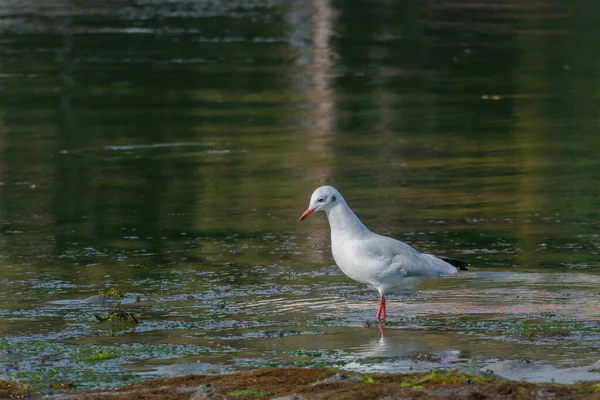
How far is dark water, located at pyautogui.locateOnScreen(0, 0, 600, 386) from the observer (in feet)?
33.0

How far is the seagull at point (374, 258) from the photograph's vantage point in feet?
34.9

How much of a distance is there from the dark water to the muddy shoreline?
0.52 metres

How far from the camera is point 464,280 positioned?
39.0 ft

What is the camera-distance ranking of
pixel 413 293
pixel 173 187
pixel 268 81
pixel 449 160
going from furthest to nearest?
1. pixel 268 81
2. pixel 449 160
3. pixel 173 187
4. pixel 413 293

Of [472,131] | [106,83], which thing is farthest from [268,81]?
[472,131]

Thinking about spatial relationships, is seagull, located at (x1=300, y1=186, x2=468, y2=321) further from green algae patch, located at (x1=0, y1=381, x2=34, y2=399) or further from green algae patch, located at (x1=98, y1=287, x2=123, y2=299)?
green algae patch, located at (x1=0, y1=381, x2=34, y2=399)

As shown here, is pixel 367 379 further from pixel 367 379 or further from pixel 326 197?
pixel 326 197

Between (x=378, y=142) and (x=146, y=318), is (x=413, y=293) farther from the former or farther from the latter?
(x=378, y=142)

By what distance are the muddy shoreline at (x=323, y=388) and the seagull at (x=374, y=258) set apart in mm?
2111

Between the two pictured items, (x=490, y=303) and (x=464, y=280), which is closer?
(x=490, y=303)

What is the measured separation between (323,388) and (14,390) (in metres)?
1.96

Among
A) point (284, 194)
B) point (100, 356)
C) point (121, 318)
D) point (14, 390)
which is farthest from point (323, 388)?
point (284, 194)

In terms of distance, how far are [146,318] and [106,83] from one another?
52.1 ft

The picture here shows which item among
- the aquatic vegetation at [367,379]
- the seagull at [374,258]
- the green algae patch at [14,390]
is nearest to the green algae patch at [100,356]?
the green algae patch at [14,390]
